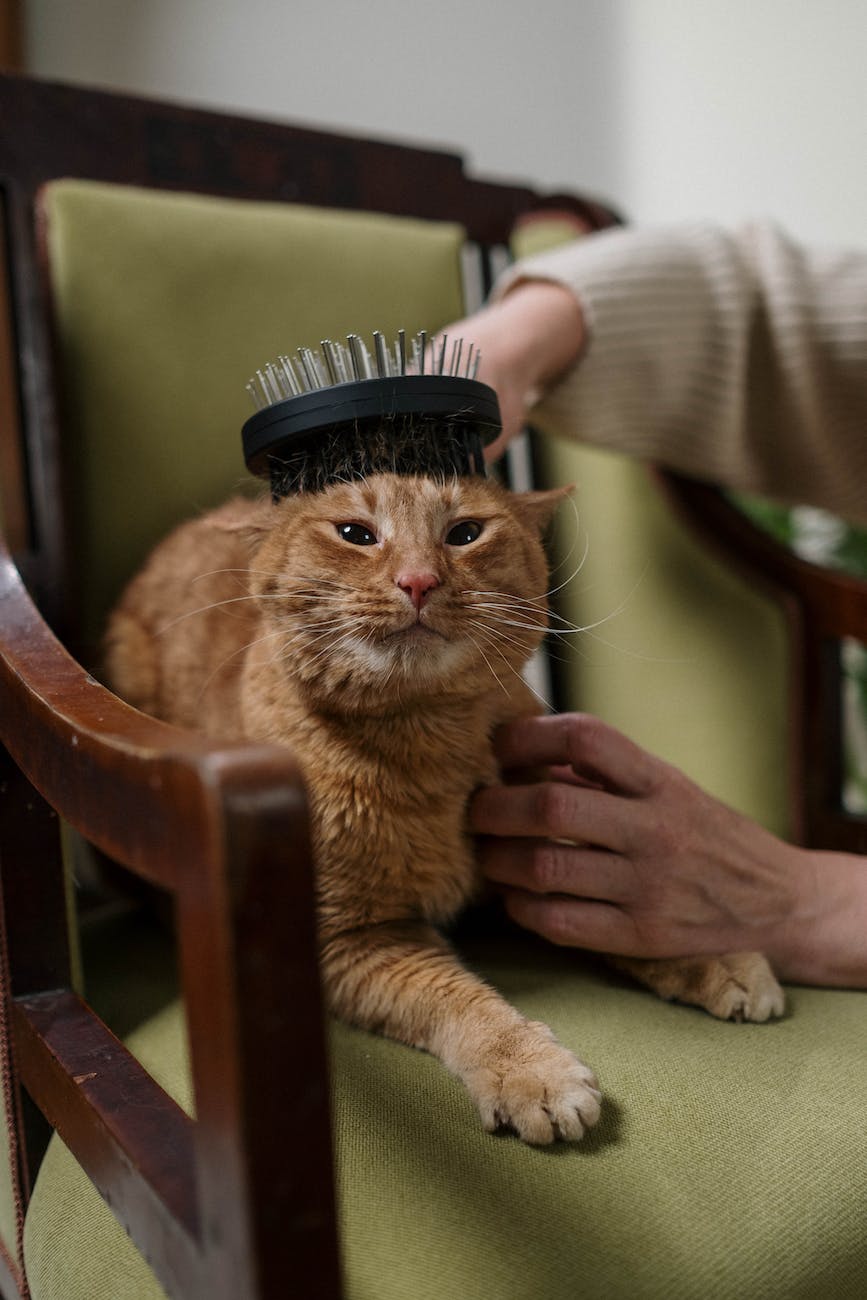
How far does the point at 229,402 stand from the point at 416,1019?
459 mm

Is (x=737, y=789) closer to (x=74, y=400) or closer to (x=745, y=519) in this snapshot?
(x=745, y=519)

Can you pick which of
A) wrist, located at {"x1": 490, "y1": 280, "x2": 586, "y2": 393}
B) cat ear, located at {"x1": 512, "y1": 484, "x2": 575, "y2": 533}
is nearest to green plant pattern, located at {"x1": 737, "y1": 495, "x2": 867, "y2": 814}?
wrist, located at {"x1": 490, "y1": 280, "x2": 586, "y2": 393}

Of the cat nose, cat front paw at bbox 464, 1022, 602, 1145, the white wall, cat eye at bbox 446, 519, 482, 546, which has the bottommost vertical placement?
cat front paw at bbox 464, 1022, 602, 1145

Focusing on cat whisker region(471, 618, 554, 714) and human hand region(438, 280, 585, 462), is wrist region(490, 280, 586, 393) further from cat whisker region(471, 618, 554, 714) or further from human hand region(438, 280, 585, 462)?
cat whisker region(471, 618, 554, 714)

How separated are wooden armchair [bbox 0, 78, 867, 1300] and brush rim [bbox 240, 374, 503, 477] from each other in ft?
0.41

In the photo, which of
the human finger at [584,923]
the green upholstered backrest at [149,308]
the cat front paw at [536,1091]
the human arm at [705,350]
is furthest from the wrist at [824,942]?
the green upholstered backrest at [149,308]

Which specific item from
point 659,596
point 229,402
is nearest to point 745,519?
point 659,596

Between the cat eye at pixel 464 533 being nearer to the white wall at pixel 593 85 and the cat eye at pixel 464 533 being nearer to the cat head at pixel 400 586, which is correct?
the cat head at pixel 400 586

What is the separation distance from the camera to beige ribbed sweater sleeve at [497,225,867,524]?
36.4 inches

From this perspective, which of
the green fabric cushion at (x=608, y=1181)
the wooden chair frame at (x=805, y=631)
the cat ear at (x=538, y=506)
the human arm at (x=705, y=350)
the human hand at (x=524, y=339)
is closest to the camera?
the green fabric cushion at (x=608, y=1181)

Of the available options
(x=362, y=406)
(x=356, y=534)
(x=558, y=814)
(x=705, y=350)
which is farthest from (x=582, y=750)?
(x=705, y=350)

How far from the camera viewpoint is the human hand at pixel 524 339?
0.74 meters

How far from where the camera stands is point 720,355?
3.24 feet

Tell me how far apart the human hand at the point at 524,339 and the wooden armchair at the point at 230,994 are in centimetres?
7
